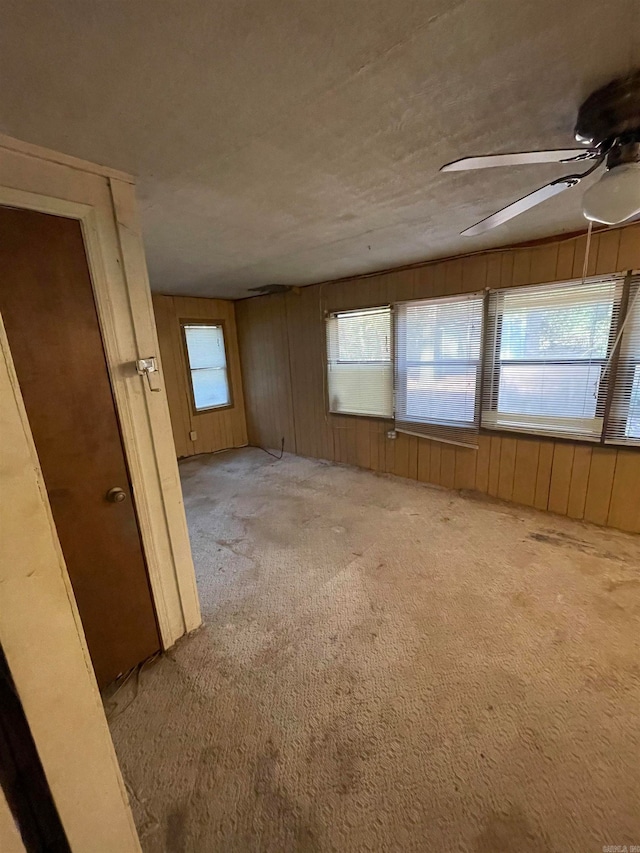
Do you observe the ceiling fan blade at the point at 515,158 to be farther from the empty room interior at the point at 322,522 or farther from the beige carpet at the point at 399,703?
the beige carpet at the point at 399,703

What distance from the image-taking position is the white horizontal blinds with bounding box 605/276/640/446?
246 centimetres

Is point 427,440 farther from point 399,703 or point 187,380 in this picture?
point 187,380

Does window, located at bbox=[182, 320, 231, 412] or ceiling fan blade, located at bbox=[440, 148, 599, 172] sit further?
window, located at bbox=[182, 320, 231, 412]

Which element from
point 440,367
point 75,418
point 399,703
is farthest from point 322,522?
point 75,418

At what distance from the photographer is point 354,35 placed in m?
0.90

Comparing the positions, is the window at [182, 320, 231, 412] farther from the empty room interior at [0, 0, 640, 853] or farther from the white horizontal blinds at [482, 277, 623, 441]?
the white horizontal blinds at [482, 277, 623, 441]

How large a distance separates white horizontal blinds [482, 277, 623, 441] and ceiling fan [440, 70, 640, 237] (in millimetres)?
1642

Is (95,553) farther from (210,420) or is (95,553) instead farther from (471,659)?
(210,420)

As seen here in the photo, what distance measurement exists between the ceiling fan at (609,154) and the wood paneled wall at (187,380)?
165 inches

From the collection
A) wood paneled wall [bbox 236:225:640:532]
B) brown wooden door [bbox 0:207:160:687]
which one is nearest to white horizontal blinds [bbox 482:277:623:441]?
wood paneled wall [bbox 236:225:640:532]

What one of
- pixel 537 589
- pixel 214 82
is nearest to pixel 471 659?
pixel 537 589

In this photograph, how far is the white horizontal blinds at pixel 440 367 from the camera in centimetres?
321

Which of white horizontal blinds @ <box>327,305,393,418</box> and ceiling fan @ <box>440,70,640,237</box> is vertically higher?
ceiling fan @ <box>440,70,640,237</box>

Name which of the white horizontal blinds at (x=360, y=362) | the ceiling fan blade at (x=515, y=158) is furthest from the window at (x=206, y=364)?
the ceiling fan blade at (x=515, y=158)
